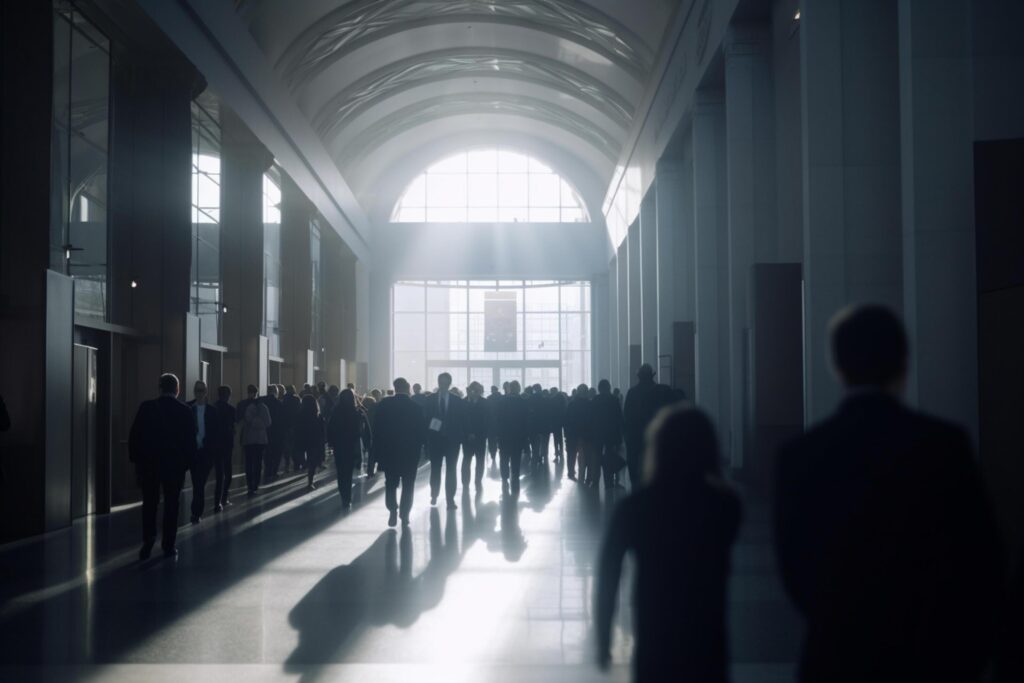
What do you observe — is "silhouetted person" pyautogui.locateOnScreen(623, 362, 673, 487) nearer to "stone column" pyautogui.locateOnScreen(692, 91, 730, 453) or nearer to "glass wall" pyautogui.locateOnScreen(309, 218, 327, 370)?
"stone column" pyautogui.locateOnScreen(692, 91, 730, 453)

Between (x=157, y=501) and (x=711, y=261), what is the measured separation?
10.7m

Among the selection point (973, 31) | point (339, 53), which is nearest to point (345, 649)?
point (973, 31)

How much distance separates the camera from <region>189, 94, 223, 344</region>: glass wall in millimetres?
19375

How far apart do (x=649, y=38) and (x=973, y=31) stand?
15148 millimetres

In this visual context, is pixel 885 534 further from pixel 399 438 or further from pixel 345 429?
pixel 345 429

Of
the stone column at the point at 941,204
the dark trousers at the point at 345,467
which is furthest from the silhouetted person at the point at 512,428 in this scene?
the stone column at the point at 941,204

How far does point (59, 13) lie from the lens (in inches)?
528

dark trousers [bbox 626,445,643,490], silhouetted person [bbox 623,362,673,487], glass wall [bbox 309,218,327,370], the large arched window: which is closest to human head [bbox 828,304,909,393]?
silhouetted person [bbox 623,362,673,487]

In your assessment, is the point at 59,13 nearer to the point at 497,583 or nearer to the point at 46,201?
the point at 46,201

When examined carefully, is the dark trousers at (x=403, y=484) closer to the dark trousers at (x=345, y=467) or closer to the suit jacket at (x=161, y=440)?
the dark trousers at (x=345, y=467)

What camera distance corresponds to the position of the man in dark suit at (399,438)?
12.2 meters

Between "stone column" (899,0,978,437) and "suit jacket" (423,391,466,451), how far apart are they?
7.18 meters

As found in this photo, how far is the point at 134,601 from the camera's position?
7.95 metres

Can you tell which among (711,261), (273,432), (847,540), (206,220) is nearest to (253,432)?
(273,432)
